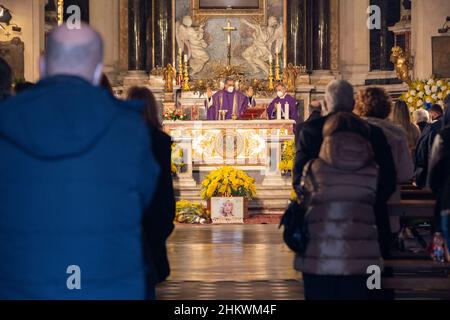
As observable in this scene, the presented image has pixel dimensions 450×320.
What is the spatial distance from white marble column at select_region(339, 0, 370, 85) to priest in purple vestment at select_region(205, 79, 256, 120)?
4.33m

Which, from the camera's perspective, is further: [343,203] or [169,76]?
[169,76]

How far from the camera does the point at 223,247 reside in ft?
47.7

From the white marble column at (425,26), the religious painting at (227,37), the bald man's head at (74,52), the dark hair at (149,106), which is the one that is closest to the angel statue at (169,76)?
the religious painting at (227,37)

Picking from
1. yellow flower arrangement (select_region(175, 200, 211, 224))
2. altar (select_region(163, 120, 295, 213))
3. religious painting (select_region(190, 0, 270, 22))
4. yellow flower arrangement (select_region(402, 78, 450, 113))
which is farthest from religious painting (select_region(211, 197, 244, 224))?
religious painting (select_region(190, 0, 270, 22))

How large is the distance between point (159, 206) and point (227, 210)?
1265 centimetres

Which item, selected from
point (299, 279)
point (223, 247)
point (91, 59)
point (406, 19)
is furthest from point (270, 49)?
point (91, 59)

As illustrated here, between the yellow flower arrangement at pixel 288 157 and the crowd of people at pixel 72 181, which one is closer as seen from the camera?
the crowd of people at pixel 72 181

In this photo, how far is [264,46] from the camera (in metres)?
26.7

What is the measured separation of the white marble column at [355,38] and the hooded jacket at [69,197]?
2303 centimetres

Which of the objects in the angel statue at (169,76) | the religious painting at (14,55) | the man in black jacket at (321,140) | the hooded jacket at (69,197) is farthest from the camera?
the angel statue at (169,76)

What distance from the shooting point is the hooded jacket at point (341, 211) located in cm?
684

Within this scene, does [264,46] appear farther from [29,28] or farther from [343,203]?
[343,203]

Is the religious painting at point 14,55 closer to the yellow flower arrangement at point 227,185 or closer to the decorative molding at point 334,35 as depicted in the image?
the yellow flower arrangement at point 227,185

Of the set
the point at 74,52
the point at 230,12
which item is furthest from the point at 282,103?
A: the point at 74,52
